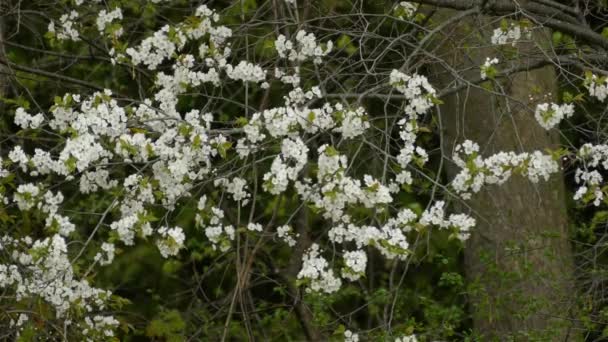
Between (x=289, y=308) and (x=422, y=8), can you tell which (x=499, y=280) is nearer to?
(x=289, y=308)

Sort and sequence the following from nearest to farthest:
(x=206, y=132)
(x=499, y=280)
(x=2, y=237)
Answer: (x=206, y=132) < (x=2, y=237) < (x=499, y=280)

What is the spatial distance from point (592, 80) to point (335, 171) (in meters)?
1.20

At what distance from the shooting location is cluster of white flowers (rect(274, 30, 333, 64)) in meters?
5.15

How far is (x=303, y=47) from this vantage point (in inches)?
205

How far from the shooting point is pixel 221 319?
716cm

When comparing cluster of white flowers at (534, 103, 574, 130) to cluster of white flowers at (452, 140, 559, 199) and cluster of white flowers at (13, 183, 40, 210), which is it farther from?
cluster of white flowers at (13, 183, 40, 210)

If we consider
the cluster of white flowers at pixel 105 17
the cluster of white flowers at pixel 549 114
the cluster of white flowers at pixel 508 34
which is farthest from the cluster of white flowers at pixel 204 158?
the cluster of white flowers at pixel 508 34

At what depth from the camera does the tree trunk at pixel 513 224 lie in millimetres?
5582

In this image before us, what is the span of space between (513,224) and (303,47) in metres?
1.77

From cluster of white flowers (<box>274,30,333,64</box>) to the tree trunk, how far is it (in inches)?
26.0

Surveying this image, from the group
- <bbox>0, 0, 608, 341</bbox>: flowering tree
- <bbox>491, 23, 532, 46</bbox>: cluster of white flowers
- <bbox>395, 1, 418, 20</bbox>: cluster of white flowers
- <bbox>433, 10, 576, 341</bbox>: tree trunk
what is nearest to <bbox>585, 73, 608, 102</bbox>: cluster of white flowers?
<bbox>0, 0, 608, 341</bbox>: flowering tree

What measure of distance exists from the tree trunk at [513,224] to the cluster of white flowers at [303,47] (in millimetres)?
659

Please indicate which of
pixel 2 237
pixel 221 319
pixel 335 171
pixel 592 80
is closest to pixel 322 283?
pixel 335 171

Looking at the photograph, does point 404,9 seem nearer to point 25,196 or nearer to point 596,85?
point 596,85
